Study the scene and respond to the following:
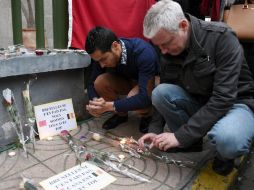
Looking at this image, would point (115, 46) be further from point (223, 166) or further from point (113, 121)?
point (223, 166)

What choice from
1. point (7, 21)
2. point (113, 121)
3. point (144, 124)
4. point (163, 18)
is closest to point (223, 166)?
point (144, 124)

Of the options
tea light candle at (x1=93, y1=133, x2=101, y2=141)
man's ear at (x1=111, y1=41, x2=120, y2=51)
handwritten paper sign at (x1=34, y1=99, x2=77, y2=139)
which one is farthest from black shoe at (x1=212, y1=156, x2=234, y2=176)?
handwritten paper sign at (x1=34, y1=99, x2=77, y2=139)

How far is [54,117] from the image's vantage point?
101 inches

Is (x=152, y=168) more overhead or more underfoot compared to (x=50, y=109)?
more underfoot

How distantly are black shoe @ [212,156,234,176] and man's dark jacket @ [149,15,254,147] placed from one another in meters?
0.26

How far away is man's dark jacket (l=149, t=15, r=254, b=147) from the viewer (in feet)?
Result: 5.90

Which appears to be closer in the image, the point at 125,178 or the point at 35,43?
the point at 125,178

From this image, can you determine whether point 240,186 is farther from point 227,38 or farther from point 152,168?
point 227,38

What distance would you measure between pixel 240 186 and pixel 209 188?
42 centimetres

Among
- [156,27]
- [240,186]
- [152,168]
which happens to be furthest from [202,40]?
[240,186]

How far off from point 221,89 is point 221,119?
18 centimetres

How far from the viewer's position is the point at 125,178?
1966mm

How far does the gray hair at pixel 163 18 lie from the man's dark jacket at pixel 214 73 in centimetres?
17

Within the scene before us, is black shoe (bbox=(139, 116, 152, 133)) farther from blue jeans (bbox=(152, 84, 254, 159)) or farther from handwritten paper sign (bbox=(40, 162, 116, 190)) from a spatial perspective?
handwritten paper sign (bbox=(40, 162, 116, 190))
